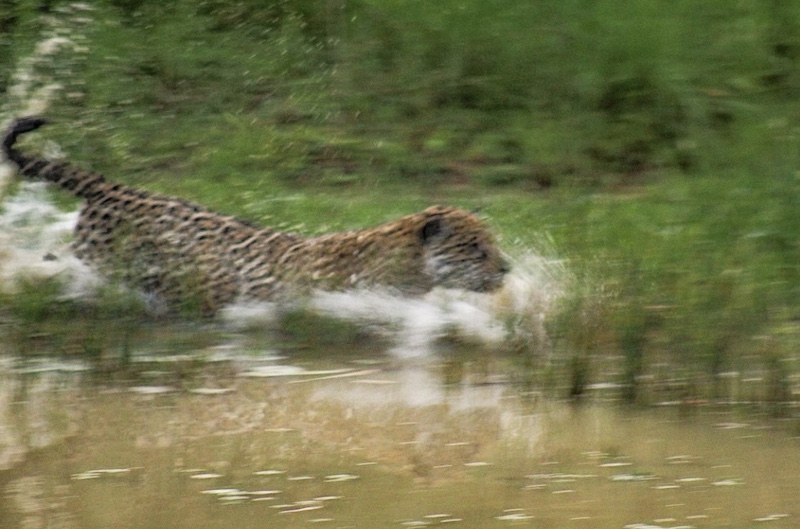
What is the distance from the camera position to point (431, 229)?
6.07 metres

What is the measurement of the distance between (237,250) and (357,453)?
89.5 inches

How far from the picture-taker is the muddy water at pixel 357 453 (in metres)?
3.67

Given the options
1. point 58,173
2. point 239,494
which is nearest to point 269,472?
point 239,494

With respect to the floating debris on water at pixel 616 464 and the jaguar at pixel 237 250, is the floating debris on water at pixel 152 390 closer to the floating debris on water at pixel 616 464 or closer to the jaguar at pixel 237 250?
the jaguar at pixel 237 250

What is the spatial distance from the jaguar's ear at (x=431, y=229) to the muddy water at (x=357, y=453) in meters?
0.92

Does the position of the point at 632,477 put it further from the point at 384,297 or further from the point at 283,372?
the point at 384,297

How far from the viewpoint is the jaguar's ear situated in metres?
6.05

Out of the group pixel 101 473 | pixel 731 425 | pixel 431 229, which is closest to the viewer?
pixel 101 473

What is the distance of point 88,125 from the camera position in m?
7.84

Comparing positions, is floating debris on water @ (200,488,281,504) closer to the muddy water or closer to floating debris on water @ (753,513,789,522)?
the muddy water

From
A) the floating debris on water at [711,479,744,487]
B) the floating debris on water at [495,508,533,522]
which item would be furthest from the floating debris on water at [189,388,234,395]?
the floating debris on water at [711,479,744,487]

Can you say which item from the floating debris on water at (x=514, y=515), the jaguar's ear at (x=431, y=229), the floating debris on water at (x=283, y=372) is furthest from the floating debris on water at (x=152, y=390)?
the floating debris on water at (x=514, y=515)

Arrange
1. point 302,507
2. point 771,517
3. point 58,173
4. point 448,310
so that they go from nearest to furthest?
point 771,517 → point 302,507 → point 448,310 → point 58,173

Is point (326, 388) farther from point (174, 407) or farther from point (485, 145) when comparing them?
point (485, 145)
